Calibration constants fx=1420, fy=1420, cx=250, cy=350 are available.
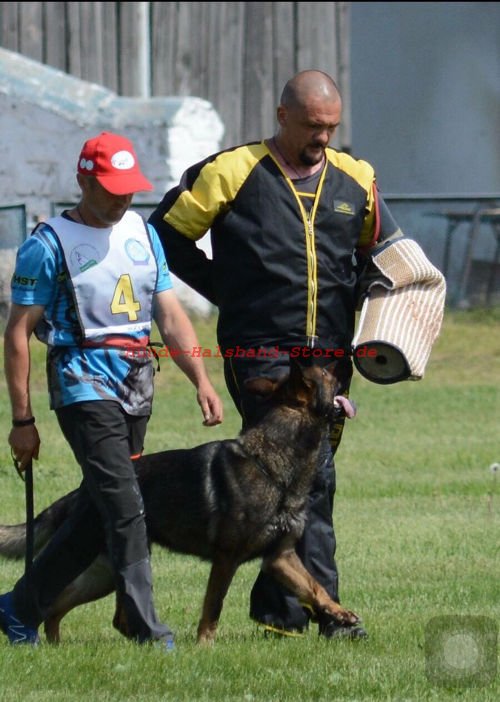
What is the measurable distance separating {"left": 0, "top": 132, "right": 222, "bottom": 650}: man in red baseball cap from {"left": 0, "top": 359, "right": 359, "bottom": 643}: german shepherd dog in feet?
0.84

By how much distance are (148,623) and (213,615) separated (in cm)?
33

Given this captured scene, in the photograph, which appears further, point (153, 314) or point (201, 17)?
point (201, 17)

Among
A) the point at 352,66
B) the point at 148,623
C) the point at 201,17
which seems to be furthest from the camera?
the point at 352,66

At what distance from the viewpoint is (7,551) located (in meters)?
5.78

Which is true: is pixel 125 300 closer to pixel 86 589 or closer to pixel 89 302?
pixel 89 302

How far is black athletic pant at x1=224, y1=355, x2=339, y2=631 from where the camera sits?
569 cm

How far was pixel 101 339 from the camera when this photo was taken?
16.9ft

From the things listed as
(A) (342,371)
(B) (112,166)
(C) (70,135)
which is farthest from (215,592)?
(C) (70,135)

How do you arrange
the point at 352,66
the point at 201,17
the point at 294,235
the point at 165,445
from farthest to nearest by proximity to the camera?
the point at 352,66
the point at 201,17
the point at 165,445
the point at 294,235

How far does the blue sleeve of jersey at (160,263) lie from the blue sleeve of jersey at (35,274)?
43 cm

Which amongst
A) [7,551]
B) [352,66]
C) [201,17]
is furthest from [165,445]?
[352,66]

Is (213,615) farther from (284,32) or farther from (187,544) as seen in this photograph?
(284,32)

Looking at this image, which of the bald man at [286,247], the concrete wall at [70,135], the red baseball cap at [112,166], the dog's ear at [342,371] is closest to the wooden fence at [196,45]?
the concrete wall at [70,135]

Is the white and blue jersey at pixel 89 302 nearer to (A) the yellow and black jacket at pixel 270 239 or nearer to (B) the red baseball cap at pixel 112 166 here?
(B) the red baseball cap at pixel 112 166
